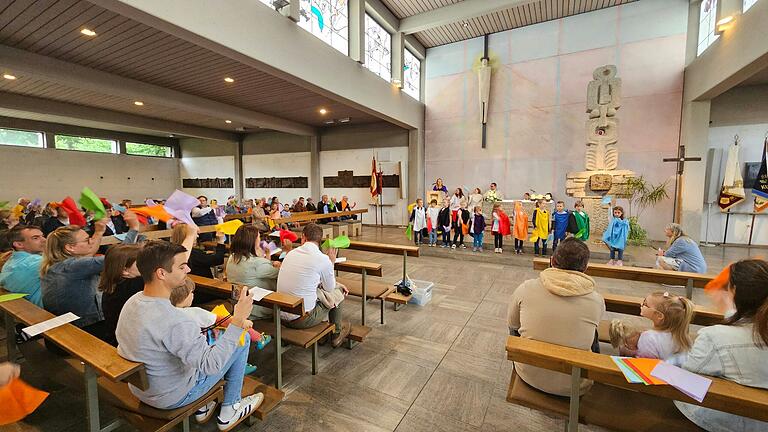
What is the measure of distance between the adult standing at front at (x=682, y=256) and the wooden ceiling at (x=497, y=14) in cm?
722

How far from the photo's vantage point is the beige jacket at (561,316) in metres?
1.66

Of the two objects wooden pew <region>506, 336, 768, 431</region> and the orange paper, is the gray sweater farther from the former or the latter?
wooden pew <region>506, 336, 768, 431</region>

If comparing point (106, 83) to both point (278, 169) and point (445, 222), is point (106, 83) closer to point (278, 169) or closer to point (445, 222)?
point (278, 169)

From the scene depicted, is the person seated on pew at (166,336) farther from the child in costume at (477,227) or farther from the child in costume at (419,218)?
the child in costume at (419,218)

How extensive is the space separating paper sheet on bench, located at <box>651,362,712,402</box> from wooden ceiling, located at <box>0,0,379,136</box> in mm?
6619

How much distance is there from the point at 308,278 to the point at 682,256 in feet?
14.7

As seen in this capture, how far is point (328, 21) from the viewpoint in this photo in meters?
6.75

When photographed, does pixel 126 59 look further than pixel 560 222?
No

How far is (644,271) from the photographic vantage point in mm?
3092

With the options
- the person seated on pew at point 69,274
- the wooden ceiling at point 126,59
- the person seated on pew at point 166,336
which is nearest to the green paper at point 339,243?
the person seated on pew at point 166,336

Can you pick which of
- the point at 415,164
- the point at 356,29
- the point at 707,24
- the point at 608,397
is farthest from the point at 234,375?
the point at 707,24

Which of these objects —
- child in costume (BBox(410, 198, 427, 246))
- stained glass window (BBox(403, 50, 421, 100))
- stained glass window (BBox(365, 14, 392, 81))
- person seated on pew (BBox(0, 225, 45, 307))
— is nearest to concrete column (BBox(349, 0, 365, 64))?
stained glass window (BBox(365, 14, 392, 81))

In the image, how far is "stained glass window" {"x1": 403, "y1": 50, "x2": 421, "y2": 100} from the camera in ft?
33.3

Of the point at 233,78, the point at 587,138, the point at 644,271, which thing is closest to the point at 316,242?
the point at 644,271
